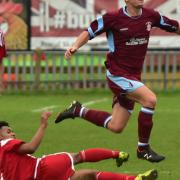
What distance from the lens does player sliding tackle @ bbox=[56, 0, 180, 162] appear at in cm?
996

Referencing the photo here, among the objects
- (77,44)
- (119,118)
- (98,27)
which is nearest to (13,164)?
(77,44)

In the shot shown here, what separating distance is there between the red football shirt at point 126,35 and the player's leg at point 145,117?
25 cm

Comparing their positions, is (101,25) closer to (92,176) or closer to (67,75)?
(92,176)

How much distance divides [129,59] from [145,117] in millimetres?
748

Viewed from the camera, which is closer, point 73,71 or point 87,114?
point 87,114

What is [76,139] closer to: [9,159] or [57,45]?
[9,159]

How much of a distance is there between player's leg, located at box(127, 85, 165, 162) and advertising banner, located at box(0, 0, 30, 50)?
15620 millimetres

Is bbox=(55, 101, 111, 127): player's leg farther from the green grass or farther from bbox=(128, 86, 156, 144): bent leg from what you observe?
bbox=(128, 86, 156, 144): bent leg

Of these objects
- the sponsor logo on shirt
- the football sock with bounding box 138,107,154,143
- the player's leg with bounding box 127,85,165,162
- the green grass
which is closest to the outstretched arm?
the sponsor logo on shirt

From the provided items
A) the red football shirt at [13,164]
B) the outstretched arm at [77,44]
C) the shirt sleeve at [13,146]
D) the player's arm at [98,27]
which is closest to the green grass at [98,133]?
the outstretched arm at [77,44]

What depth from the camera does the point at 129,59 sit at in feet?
33.2

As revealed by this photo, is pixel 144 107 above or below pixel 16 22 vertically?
below

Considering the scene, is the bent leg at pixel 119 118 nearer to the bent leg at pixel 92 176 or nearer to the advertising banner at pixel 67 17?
the bent leg at pixel 92 176

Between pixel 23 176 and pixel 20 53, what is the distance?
14.9 meters
